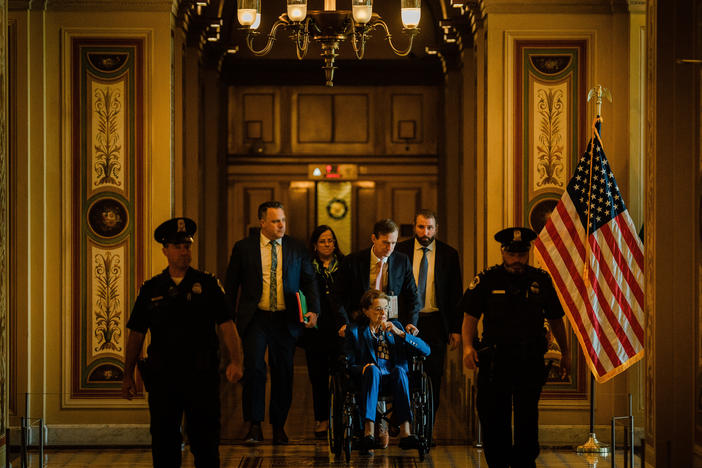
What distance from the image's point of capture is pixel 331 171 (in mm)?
11562

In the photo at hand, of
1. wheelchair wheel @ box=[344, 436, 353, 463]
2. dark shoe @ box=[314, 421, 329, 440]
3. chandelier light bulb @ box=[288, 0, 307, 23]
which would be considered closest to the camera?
chandelier light bulb @ box=[288, 0, 307, 23]

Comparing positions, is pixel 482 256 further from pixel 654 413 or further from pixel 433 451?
pixel 654 413

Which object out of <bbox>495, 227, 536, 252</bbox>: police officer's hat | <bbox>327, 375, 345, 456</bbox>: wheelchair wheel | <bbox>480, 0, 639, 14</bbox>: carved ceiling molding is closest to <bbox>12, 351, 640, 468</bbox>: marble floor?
<bbox>327, 375, 345, 456</bbox>: wheelchair wheel

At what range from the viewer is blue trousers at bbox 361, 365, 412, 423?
6570mm

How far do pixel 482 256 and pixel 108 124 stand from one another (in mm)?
2783

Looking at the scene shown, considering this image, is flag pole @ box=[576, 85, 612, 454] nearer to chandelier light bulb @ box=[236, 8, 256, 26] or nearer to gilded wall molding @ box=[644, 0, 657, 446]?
gilded wall molding @ box=[644, 0, 657, 446]

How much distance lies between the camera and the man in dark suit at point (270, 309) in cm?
723

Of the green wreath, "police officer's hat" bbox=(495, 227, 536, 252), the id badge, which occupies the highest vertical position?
the green wreath

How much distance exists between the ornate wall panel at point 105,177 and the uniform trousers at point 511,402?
110 inches

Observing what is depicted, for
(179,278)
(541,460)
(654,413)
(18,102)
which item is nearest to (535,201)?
(541,460)

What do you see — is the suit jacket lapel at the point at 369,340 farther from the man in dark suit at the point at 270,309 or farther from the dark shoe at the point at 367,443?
the man in dark suit at the point at 270,309

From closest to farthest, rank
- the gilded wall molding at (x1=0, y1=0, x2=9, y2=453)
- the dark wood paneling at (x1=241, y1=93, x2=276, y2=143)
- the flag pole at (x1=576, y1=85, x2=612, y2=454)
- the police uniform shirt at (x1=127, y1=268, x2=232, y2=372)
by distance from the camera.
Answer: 1. the police uniform shirt at (x1=127, y1=268, x2=232, y2=372)
2. the gilded wall molding at (x1=0, y1=0, x2=9, y2=453)
3. the flag pole at (x1=576, y1=85, x2=612, y2=454)
4. the dark wood paneling at (x1=241, y1=93, x2=276, y2=143)

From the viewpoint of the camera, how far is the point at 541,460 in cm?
695

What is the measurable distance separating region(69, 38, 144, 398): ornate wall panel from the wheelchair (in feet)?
5.58
